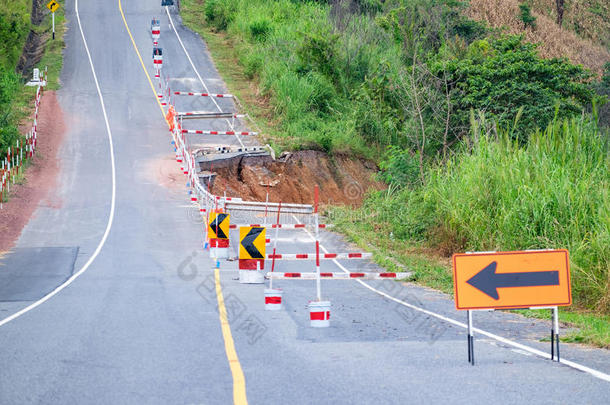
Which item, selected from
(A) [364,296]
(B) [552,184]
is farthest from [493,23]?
(A) [364,296]

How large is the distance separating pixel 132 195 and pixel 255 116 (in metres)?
14.7

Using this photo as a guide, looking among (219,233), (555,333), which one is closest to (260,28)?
(219,233)

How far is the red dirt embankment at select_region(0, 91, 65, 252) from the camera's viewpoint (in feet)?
80.7

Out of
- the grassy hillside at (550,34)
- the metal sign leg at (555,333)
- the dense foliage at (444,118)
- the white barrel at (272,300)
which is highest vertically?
the grassy hillside at (550,34)

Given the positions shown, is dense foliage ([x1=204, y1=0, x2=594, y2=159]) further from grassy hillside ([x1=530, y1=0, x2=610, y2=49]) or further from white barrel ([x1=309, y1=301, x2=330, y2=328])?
grassy hillside ([x1=530, y1=0, x2=610, y2=49])

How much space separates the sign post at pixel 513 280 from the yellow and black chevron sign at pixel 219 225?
9.47 metres

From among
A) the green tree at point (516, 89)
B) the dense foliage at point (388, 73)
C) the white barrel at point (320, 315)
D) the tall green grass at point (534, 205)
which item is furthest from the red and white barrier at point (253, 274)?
the green tree at point (516, 89)

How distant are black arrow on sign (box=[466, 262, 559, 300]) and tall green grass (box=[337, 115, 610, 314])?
556 cm

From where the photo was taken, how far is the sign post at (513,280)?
838 cm

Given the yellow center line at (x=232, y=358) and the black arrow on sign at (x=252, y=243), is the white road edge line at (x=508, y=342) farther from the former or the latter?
the yellow center line at (x=232, y=358)

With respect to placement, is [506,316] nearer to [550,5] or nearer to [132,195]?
[132,195]

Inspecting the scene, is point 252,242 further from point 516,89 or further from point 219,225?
point 516,89

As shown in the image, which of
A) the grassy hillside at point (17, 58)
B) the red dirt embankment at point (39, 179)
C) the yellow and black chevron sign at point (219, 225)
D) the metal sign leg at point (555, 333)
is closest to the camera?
the metal sign leg at point (555, 333)

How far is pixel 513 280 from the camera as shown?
8.48 meters
